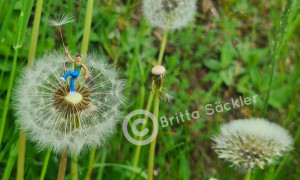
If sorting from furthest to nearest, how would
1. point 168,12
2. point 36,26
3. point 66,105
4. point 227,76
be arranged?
point 227,76 → point 168,12 → point 36,26 → point 66,105

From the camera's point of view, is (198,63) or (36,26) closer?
(36,26)

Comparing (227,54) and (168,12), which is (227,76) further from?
(168,12)

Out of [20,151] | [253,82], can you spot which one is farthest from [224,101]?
[20,151]

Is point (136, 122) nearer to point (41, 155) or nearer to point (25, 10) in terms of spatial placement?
point (41, 155)

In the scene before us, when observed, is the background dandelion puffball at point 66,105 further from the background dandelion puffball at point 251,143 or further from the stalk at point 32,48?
the background dandelion puffball at point 251,143

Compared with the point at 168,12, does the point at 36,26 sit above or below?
below

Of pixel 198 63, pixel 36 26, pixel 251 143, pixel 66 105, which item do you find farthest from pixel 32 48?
pixel 198 63

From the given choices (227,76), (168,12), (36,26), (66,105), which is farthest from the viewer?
(227,76)

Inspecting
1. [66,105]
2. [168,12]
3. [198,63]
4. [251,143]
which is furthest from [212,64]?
[66,105]

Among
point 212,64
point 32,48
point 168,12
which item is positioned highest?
point 212,64
